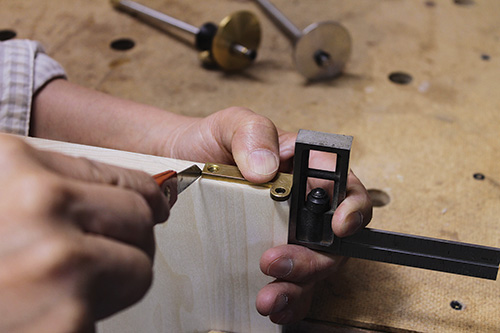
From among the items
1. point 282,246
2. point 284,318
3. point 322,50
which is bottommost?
point 284,318

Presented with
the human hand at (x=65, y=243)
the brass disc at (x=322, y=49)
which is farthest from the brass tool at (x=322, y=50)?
the human hand at (x=65, y=243)

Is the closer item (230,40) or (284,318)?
(284,318)

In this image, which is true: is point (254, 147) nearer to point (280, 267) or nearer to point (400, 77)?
point (280, 267)

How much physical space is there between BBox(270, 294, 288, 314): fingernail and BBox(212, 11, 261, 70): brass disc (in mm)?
649

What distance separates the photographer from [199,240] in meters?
0.69

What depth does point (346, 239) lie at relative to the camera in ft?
2.10

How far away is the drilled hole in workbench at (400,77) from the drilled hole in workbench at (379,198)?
405mm

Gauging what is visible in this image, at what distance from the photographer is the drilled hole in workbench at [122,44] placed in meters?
1.32

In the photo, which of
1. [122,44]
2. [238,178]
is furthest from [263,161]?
[122,44]

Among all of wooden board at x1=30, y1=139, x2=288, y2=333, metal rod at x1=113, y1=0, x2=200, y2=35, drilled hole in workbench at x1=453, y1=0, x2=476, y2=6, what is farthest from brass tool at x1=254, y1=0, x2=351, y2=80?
wooden board at x1=30, y1=139, x2=288, y2=333

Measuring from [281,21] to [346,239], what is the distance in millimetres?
830

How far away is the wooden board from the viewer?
63 centimetres

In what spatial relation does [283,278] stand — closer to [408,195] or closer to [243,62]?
[408,195]

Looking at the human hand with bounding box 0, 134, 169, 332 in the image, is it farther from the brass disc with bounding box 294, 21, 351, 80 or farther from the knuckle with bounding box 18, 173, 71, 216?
the brass disc with bounding box 294, 21, 351, 80
